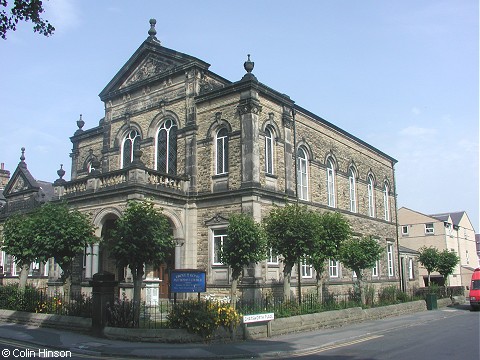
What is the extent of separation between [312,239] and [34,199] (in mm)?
19449

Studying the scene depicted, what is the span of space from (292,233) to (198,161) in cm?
721

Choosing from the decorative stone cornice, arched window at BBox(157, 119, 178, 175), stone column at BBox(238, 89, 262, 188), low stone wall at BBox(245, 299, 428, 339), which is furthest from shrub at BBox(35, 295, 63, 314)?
the decorative stone cornice

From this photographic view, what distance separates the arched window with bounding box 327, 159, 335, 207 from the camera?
3066 cm

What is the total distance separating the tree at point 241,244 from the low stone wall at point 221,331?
7.89 ft

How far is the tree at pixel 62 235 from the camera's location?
63.7 ft

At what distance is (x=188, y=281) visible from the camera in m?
15.6

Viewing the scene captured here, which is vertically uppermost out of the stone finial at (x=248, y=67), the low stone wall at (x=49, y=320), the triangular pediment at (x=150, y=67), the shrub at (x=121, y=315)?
the triangular pediment at (x=150, y=67)

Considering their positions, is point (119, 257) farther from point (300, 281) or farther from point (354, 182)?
point (354, 182)

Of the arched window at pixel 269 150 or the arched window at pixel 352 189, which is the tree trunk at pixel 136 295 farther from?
the arched window at pixel 352 189

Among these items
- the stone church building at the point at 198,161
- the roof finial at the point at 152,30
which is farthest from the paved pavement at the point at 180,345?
the roof finial at the point at 152,30

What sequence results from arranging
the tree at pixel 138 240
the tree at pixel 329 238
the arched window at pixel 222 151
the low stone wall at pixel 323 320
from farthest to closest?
1. the arched window at pixel 222 151
2. the tree at pixel 329 238
3. the tree at pixel 138 240
4. the low stone wall at pixel 323 320

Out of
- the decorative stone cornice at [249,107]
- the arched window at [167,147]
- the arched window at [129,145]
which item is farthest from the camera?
the arched window at [129,145]

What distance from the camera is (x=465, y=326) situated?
19703 mm

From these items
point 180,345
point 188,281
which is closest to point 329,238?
point 188,281
